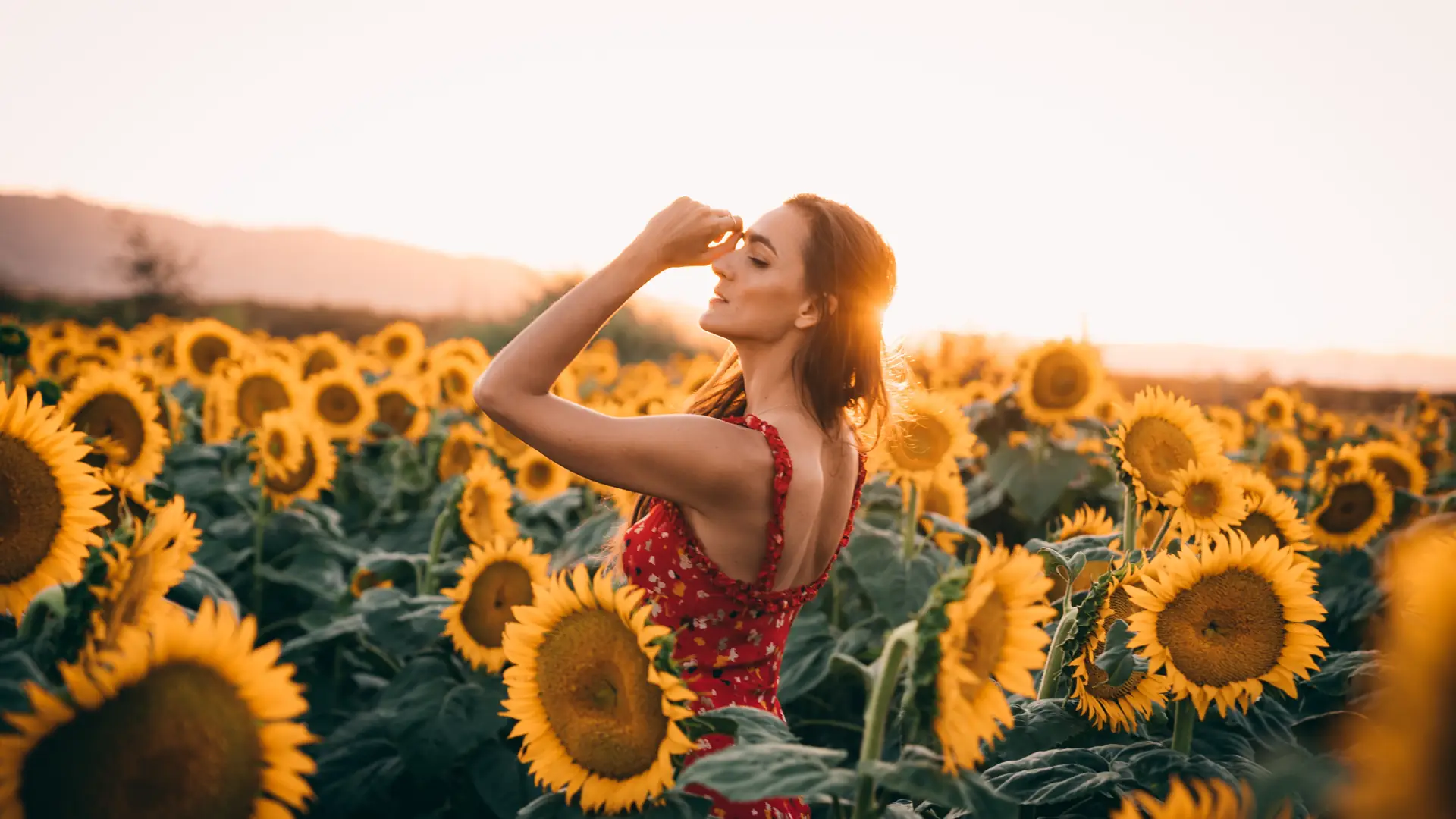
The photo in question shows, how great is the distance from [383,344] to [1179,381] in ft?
30.3

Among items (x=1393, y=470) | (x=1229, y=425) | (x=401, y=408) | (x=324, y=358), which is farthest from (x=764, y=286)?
(x=1229, y=425)

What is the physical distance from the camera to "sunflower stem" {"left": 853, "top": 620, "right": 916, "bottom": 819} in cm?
132

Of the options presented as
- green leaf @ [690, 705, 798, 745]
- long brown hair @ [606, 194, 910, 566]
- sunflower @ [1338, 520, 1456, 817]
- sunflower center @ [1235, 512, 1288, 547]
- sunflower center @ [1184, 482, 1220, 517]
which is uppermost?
long brown hair @ [606, 194, 910, 566]

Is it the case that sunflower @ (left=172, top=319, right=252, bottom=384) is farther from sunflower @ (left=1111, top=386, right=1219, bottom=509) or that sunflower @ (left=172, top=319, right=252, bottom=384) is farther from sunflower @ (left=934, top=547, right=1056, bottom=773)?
sunflower @ (left=934, top=547, right=1056, bottom=773)

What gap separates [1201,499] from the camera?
8.33ft

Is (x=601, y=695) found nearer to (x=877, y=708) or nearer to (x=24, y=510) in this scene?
(x=877, y=708)

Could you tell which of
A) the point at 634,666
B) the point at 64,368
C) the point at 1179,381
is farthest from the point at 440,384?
the point at 1179,381

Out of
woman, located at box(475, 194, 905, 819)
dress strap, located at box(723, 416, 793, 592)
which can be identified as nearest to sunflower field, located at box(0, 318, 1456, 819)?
woman, located at box(475, 194, 905, 819)

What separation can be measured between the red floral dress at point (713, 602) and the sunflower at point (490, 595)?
2.22ft

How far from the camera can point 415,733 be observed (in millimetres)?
2838

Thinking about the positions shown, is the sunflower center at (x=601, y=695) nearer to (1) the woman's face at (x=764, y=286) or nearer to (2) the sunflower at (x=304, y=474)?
(1) the woman's face at (x=764, y=286)

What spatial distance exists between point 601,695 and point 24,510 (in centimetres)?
115

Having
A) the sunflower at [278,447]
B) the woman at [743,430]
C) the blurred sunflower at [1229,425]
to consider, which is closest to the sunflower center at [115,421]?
the sunflower at [278,447]

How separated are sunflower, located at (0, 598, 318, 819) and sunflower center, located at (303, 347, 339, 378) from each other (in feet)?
19.2
